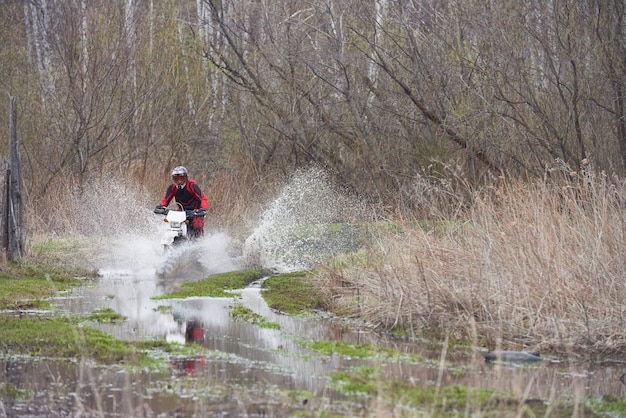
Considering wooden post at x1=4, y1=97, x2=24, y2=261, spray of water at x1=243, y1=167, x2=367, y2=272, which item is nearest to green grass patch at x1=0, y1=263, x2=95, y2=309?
wooden post at x1=4, y1=97, x2=24, y2=261

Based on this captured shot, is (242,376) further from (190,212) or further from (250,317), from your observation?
(190,212)

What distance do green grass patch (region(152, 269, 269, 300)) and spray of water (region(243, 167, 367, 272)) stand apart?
4.13 feet

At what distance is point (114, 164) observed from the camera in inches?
1098

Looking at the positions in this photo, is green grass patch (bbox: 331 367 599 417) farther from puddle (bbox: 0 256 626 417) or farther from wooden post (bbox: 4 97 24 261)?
wooden post (bbox: 4 97 24 261)

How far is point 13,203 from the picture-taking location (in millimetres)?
17422

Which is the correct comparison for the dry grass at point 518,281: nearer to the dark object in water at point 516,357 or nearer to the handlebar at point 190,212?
the dark object in water at point 516,357

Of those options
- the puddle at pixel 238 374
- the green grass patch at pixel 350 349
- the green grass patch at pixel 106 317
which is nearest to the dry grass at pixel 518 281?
the puddle at pixel 238 374

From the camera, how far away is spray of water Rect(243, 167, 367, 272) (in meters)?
20.9

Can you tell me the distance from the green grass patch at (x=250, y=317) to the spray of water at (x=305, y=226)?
499 cm

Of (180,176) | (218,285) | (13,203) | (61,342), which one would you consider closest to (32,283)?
(13,203)

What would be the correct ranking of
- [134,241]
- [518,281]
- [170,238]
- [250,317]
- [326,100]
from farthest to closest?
[326,100]
[134,241]
[170,238]
[250,317]
[518,281]

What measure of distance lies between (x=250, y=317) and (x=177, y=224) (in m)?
5.89

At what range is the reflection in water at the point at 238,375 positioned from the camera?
7.88 m

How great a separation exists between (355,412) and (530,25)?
1638 centimetres
